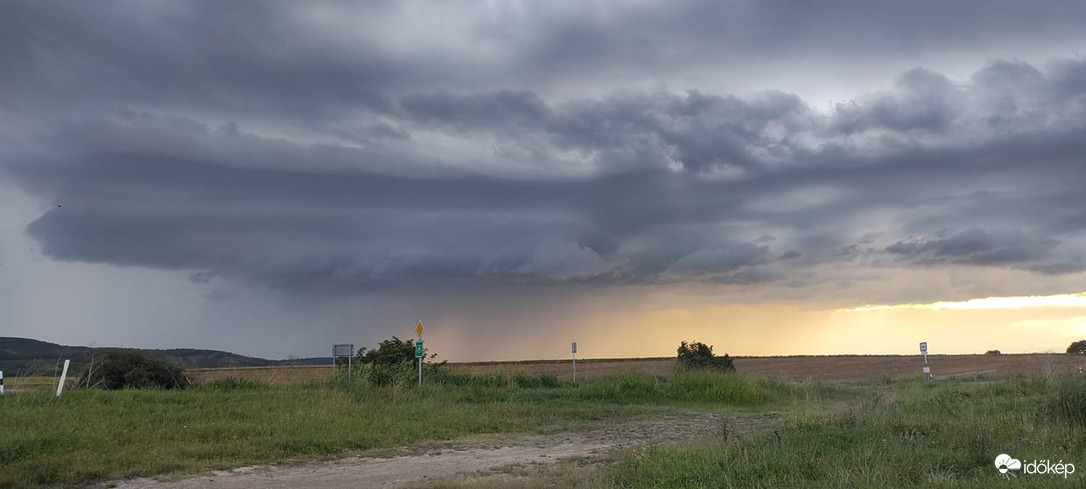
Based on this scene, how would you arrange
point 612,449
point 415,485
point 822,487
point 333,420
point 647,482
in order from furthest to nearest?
point 333,420 < point 612,449 < point 415,485 < point 647,482 < point 822,487

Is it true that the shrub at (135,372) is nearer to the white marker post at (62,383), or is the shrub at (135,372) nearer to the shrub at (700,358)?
the white marker post at (62,383)

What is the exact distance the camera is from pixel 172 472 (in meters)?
13.1

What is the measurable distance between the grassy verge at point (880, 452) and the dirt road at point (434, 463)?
149cm

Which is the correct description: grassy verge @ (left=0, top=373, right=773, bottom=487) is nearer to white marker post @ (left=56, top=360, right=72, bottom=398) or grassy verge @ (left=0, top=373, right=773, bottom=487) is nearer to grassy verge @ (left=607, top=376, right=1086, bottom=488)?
white marker post @ (left=56, top=360, right=72, bottom=398)

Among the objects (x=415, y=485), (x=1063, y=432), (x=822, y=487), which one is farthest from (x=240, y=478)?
(x=1063, y=432)

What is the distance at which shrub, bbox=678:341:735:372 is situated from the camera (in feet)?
123


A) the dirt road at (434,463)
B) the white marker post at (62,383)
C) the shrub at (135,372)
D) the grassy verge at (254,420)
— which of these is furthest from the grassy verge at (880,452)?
the shrub at (135,372)

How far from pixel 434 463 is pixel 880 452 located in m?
7.58

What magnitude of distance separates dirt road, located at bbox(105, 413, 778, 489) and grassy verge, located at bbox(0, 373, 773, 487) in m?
0.93

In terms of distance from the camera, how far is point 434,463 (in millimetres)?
14055

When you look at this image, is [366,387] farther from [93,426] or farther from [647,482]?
[647,482]

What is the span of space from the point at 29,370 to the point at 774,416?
24.2 metres

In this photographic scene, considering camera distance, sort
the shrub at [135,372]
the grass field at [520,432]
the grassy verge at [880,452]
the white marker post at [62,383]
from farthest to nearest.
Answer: the shrub at [135,372], the white marker post at [62,383], the grass field at [520,432], the grassy verge at [880,452]

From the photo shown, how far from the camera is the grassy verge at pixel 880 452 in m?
8.93
